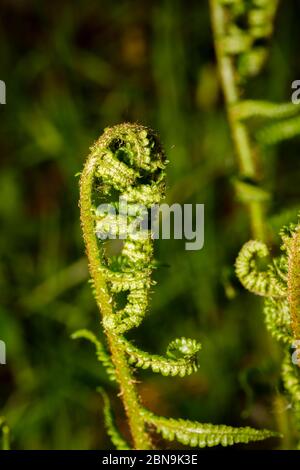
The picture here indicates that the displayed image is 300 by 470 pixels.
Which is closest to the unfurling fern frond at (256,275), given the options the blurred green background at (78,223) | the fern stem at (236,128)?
the fern stem at (236,128)

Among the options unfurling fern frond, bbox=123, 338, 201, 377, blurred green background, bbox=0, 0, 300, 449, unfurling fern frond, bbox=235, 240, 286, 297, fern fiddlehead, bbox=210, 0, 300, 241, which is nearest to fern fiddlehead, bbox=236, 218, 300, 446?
unfurling fern frond, bbox=235, 240, 286, 297

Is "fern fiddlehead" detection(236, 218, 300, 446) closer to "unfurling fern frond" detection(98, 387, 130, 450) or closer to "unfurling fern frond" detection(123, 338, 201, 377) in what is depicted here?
"unfurling fern frond" detection(123, 338, 201, 377)

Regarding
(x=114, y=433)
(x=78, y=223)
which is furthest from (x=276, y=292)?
(x=78, y=223)

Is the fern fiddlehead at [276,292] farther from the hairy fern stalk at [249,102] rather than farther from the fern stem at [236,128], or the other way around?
the fern stem at [236,128]

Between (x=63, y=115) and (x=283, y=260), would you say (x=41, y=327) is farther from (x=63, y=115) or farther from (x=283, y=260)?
(x=283, y=260)
